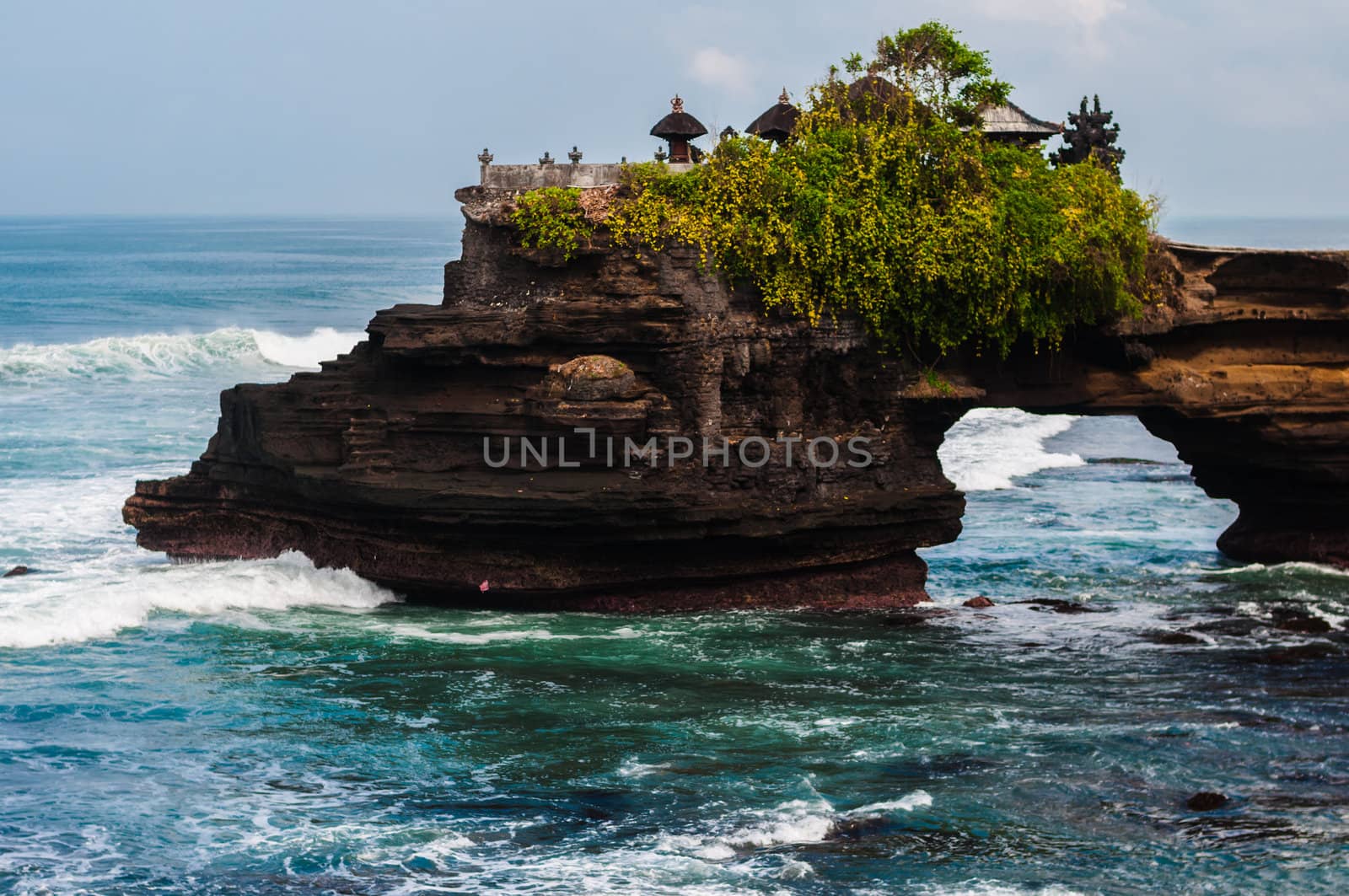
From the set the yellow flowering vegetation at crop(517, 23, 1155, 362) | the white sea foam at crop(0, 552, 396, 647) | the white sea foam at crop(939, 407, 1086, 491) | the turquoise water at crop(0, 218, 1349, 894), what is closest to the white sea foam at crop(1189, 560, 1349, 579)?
the turquoise water at crop(0, 218, 1349, 894)

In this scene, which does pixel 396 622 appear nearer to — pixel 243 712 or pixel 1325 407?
pixel 243 712

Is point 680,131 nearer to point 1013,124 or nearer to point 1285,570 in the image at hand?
point 1013,124

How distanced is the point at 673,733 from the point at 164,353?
41.0m

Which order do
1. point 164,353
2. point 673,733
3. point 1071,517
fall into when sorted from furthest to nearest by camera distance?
point 164,353, point 1071,517, point 673,733

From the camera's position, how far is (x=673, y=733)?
Answer: 57.9 feet

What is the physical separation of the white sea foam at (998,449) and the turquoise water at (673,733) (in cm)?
727

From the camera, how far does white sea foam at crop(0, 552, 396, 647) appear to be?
71.8 feet

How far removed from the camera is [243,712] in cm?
1836

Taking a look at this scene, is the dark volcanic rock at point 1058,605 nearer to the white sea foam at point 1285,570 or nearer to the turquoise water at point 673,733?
the turquoise water at point 673,733

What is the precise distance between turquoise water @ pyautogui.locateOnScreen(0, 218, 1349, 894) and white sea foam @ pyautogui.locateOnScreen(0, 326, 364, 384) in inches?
829

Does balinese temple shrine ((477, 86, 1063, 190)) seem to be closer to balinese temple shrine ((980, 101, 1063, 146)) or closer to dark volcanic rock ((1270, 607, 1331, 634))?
balinese temple shrine ((980, 101, 1063, 146))

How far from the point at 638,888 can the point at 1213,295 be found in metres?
15.0

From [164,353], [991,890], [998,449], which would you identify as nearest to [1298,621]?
[991,890]

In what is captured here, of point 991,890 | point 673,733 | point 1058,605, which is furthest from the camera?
point 1058,605
